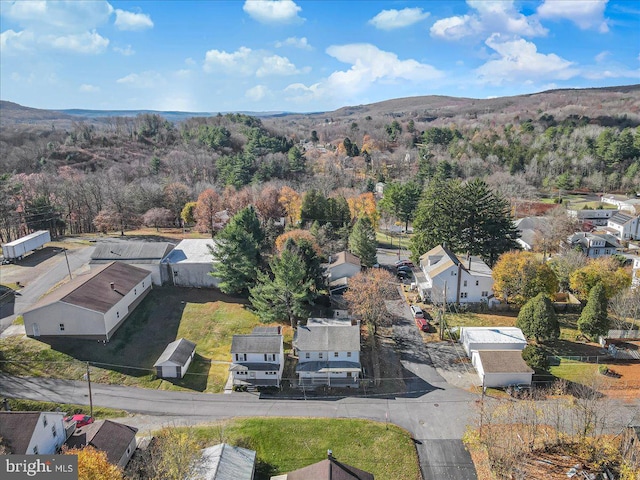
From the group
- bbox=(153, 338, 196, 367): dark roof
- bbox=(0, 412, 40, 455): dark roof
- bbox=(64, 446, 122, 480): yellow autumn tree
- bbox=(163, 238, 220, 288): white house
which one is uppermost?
bbox=(163, 238, 220, 288): white house

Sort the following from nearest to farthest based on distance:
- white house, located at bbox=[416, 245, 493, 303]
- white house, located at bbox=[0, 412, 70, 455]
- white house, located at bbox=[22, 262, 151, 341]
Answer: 1. white house, located at bbox=[0, 412, 70, 455]
2. white house, located at bbox=[22, 262, 151, 341]
3. white house, located at bbox=[416, 245, 493, 303]

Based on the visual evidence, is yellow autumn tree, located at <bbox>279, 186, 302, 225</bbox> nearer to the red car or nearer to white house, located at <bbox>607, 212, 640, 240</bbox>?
the red car

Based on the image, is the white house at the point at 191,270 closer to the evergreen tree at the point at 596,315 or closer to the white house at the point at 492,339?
the white house at the point at 492,339

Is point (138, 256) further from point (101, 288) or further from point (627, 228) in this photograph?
point (627, 228)

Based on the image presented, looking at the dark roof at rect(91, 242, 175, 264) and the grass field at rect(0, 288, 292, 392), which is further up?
the dark roof at rect(91, 242, 175, 264)

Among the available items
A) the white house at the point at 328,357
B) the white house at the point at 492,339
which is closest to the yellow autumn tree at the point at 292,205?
the white house at the point at 328,357

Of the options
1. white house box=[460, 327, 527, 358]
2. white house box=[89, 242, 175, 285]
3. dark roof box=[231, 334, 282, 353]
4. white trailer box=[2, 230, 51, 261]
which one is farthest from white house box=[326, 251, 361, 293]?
white trailer box=[2, 230, 51, 261]

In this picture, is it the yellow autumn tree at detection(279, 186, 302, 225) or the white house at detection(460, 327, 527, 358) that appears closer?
the white house at detection(460, 327, 527, 358)
